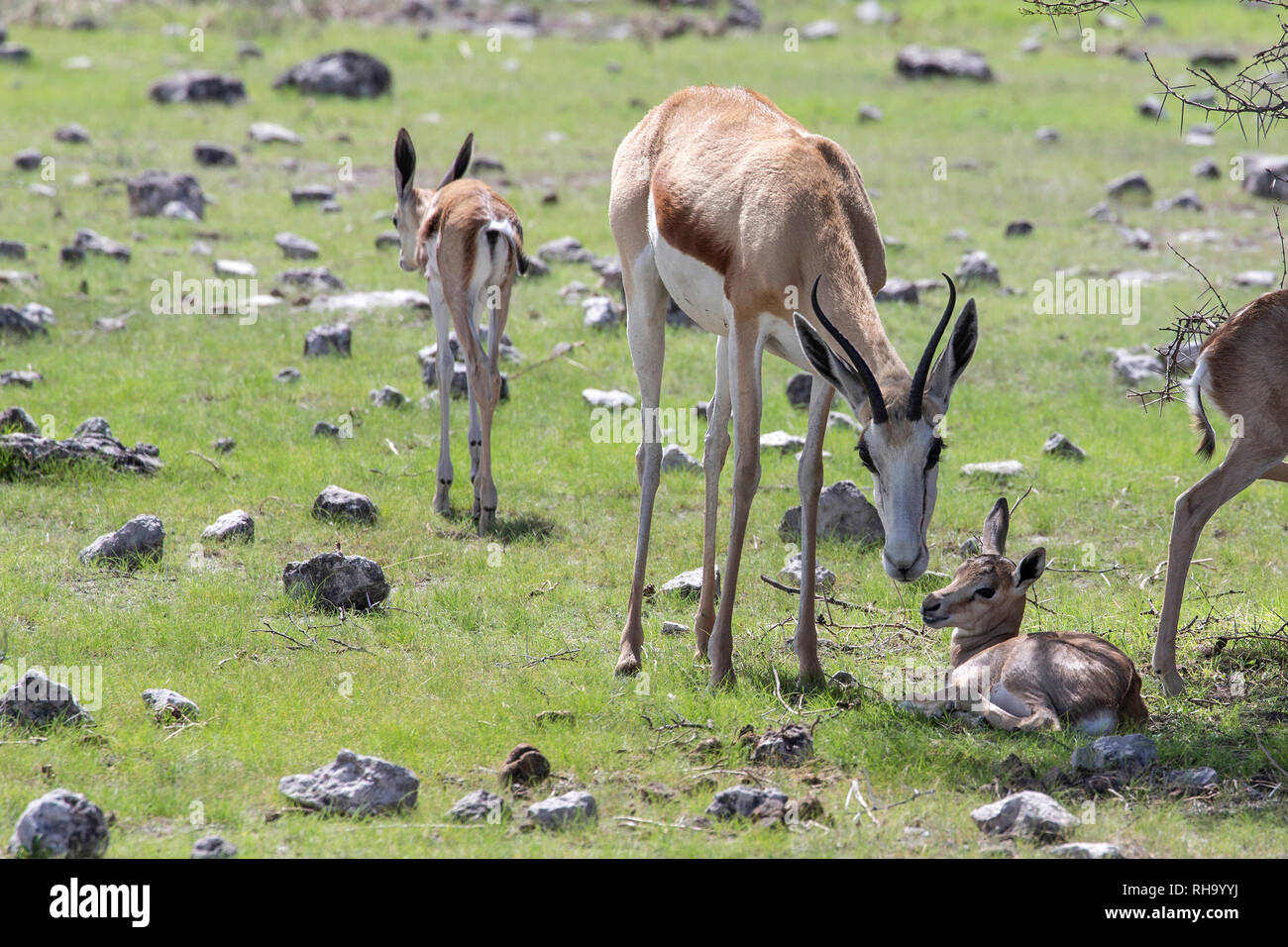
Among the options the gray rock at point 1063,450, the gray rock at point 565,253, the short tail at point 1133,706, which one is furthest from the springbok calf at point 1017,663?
the gray rock at point 565,253

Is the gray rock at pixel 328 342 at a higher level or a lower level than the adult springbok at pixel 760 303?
lower

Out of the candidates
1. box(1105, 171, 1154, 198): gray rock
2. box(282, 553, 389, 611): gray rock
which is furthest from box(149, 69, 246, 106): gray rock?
box(282, 553, 389, 611): gray rock

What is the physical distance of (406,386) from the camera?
37.5 ft

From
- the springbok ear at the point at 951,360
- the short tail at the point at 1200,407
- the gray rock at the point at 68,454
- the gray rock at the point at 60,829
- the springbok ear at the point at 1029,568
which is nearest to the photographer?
the gray rock at the point at 60,829

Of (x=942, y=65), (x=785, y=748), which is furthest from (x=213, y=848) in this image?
(x=942, y=65)

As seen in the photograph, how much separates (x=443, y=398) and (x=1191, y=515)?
204 inches

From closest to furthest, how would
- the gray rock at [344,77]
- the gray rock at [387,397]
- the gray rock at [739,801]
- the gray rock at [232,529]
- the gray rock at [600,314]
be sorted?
1. the gray rock at [739,801]
2. the gray rock at [232,529]
3. the gray rock at [387,397]
4. the gray rock at [600,314]
5. the gray rock at [344,77]

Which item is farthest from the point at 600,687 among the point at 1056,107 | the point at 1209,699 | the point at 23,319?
the point at 1056,107

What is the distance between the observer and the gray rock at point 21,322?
11.7m

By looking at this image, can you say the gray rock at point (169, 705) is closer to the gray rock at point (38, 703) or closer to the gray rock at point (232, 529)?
the gray rock at point (38, 703)

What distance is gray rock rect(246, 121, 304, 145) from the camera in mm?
19672

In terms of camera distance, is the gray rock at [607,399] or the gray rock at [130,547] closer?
the gray rock at [130,547]

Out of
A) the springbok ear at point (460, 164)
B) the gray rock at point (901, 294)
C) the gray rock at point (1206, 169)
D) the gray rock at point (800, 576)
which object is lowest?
the gray rock at point (800, 576)

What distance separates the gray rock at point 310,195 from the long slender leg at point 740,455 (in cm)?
1144
